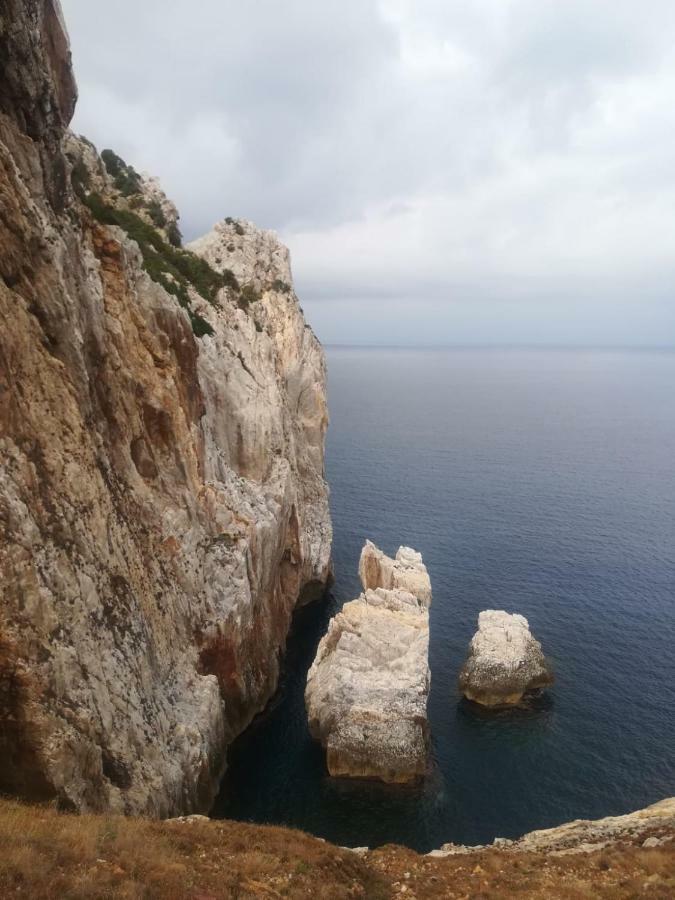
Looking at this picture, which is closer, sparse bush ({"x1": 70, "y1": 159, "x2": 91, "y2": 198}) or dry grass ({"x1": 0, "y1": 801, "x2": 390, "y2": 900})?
dry grass ({"x1": 0, "y1": 801, "x2": 390, "y2": 900})

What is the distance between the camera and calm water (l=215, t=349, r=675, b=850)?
3272cm

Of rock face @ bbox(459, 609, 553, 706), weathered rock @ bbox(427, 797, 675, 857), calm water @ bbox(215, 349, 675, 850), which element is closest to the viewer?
weathered rock @ bbox(427, 797, 675, 857)

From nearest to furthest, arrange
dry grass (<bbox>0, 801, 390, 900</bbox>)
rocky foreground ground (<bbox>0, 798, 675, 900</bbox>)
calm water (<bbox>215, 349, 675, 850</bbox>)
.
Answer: dry grass (<bbox>0, 801, 390, 900</bbox>)
rocky foreground ground (<bbox>0, 798, 675, 900</bbox>)
calm water (<bbox>215, 349, 675, 850</bbox>)

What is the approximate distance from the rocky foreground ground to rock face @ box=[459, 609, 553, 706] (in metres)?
14.3

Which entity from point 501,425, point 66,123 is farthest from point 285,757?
point 501,425

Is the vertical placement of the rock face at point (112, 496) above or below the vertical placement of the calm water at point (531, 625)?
above

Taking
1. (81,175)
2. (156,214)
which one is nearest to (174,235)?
(156,214)

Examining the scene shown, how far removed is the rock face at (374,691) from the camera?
114 ft

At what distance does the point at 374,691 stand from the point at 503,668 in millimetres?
10844

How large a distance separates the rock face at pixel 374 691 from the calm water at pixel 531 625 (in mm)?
1346

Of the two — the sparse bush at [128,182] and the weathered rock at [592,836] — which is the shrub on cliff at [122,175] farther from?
the weathered rock at [592,836]

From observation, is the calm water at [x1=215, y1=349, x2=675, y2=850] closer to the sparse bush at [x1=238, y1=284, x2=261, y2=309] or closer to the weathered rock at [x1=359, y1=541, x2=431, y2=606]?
the weathered rock at [x1=359, y1=541, x2=431, y2=606]

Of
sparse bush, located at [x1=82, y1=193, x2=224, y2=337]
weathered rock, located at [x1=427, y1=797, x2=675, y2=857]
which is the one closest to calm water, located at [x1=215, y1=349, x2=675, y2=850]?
weathered rock, located at [x1=427, y1=797, x2=675, y2=857]

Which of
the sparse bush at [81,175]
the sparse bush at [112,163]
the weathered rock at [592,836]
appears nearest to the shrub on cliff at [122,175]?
the sparse bush at [112,163]
